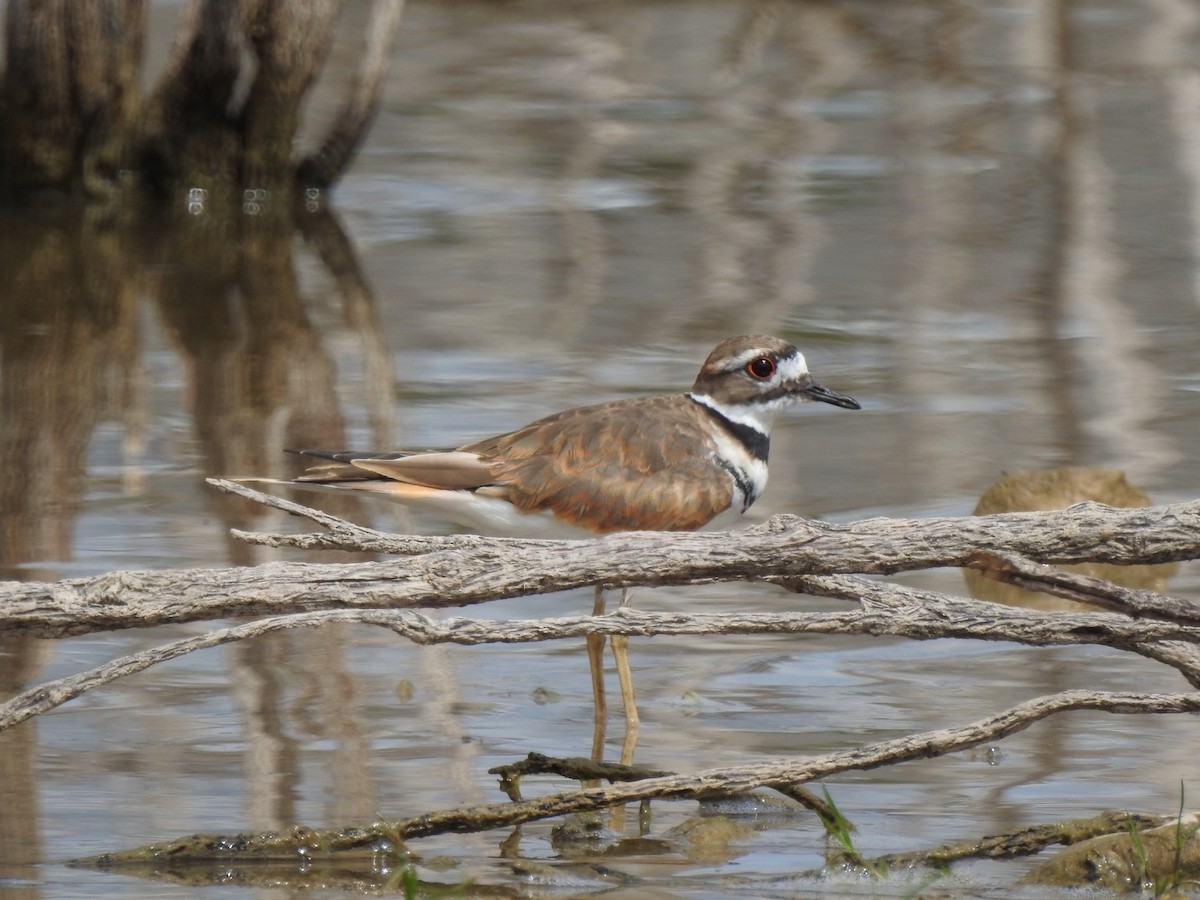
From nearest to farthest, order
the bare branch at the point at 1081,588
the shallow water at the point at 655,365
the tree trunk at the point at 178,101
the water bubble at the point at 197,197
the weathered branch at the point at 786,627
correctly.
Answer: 1. the bare branch at the point at 1081,588
2. the weathered branch at the point at 786,627
3. the shallow water at the point at 655,365
4. the tree trunk at the point at 178,101
5. the water bubble at the point at 197,197

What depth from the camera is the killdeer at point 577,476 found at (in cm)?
653

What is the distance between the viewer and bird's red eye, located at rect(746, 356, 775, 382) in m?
7.00

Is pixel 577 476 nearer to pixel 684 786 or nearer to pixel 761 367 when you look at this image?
pixel 761 367

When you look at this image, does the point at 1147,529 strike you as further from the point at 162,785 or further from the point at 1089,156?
the point at 1089,156

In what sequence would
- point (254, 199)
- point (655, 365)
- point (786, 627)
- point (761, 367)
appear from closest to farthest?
point (786, 627)
point (761, 367)
point (655, 365)
point (254, 199)

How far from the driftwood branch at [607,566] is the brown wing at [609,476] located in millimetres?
2204

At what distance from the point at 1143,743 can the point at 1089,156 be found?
11097mm

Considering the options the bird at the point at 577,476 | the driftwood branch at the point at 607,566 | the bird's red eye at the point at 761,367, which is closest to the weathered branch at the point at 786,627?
the driftwood branch at the point at 607,566

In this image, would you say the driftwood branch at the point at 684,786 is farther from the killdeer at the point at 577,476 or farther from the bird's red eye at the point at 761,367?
the bird's red eye at the point at 761,367

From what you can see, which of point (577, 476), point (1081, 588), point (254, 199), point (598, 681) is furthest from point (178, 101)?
point (1081, 588)

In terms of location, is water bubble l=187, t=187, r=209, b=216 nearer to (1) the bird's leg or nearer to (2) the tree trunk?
(2) the tree trunk

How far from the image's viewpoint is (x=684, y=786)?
15.3ft

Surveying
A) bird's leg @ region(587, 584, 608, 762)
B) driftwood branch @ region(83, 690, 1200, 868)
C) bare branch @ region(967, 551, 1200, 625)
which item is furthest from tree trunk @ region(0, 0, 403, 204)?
bare branch @ region(967, 551, 1200, 625)

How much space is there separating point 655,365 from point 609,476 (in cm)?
384
